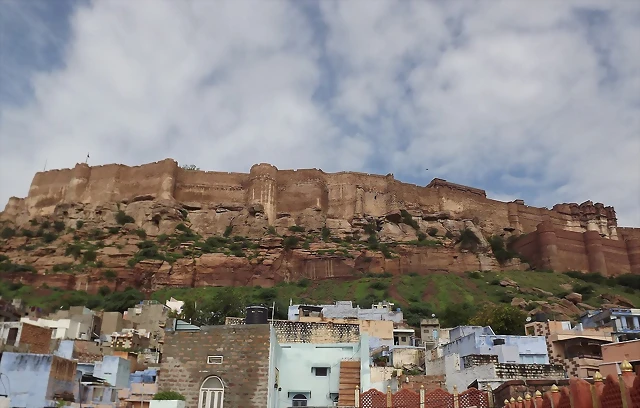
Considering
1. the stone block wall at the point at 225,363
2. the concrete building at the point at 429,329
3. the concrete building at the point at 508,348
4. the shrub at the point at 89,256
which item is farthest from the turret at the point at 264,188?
the stone block wall at the point at 225,363

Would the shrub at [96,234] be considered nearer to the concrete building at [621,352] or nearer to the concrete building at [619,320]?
the concrete building at [619,320]

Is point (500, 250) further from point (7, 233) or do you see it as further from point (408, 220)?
point (7, 233)

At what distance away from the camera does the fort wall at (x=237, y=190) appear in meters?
63.7

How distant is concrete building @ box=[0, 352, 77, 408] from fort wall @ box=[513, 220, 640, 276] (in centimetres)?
5520

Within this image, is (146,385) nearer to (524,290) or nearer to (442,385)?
(442,385)

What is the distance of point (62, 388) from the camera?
1532cm

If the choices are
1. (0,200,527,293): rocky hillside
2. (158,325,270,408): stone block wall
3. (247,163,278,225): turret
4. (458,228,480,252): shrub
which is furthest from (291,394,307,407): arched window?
(458,228,480,252): shrub

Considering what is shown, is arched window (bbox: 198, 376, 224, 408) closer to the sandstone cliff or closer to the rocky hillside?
the rocky hillside

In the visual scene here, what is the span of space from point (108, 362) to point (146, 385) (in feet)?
5.62

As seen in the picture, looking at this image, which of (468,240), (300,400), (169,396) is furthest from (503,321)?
(468,240)

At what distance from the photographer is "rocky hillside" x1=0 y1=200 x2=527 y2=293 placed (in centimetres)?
5241

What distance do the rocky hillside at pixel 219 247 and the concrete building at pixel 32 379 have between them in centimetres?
3686

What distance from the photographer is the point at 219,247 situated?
187ft

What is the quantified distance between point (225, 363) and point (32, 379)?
15.7 ft
